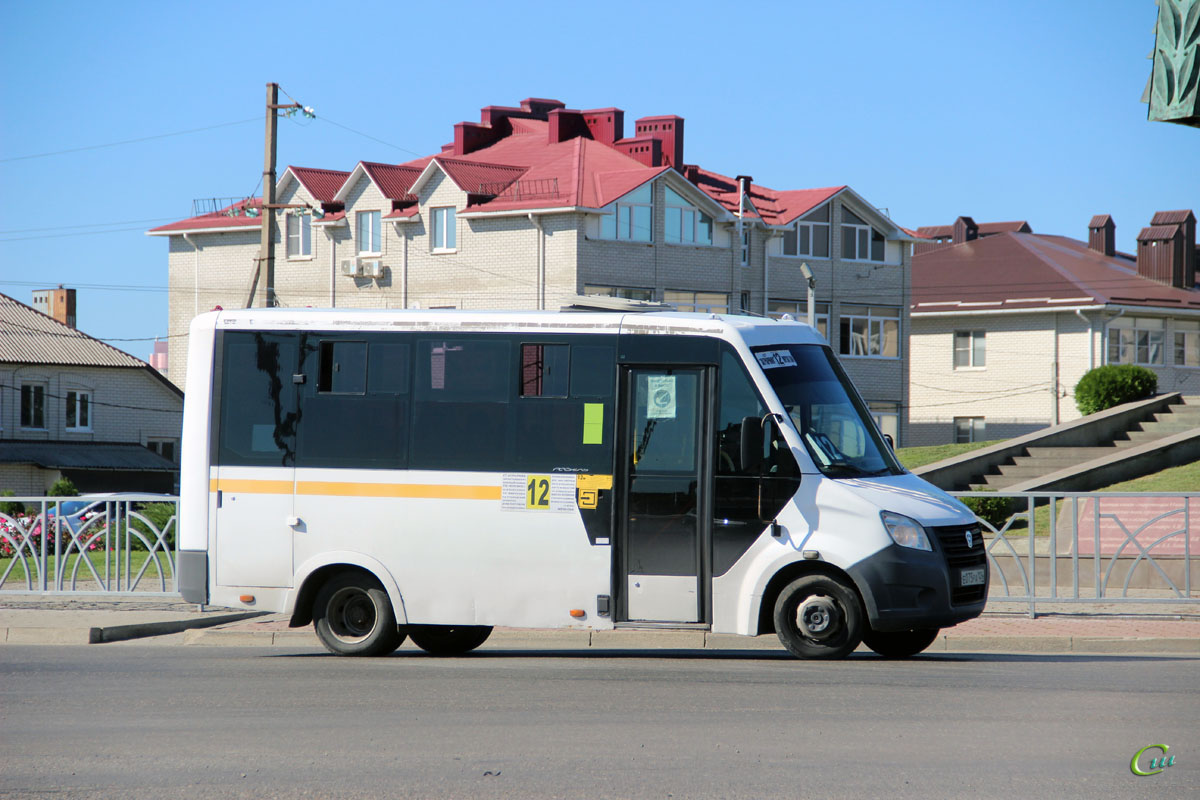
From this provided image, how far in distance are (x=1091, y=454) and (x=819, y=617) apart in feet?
56.7

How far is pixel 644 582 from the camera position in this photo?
11.7m

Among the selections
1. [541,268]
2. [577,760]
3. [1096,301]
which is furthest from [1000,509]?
[1096,301]

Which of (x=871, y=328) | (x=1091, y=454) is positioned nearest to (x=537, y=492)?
(x=1091, y=454)

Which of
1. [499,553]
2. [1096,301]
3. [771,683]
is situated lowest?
[771,683]

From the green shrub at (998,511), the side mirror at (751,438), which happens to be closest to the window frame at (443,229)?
the green shrub at (998,511)

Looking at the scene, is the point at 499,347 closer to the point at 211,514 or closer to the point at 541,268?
the point at 211,514

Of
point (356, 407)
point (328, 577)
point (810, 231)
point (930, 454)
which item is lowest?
point (328, 577)

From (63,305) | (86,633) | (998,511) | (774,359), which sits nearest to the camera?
(774,359)

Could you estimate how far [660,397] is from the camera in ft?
39.1

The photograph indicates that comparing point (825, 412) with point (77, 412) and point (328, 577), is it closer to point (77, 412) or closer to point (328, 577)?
point (328, 577)

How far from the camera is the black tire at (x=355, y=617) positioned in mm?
12242

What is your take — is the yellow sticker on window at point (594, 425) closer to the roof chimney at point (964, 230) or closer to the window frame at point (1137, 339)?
the window frame at point (1137, 339)

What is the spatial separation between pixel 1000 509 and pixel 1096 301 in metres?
42.2

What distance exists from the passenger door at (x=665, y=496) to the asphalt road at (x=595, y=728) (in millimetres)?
601
